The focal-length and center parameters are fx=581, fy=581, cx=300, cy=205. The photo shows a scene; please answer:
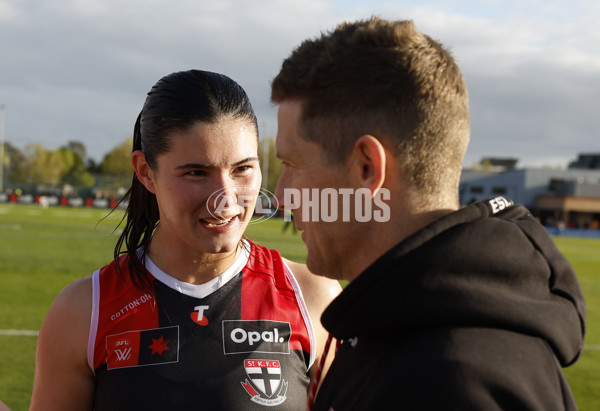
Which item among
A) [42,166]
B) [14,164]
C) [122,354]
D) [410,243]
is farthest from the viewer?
[14,164]

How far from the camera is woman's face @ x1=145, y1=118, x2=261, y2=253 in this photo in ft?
7.84

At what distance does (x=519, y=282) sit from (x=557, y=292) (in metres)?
0.15

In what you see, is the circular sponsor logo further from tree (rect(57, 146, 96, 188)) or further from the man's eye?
tree (rect(57, 146, 96, 188))

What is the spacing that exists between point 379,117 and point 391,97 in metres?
0.06

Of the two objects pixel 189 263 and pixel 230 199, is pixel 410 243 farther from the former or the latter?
pixel 189 263

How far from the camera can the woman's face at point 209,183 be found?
7.84 ft

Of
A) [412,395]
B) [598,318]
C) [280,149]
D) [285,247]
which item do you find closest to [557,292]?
[412,395]

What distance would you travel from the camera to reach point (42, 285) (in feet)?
36.7

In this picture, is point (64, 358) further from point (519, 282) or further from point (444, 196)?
point (519, 282)

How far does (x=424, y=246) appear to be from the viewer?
133 cm

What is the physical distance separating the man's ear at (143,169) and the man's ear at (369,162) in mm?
1312

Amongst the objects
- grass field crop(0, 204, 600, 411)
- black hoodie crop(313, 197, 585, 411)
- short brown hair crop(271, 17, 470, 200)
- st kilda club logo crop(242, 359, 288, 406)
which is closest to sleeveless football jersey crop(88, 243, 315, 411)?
st kilda club logo crop(242, 359, 288, 406)

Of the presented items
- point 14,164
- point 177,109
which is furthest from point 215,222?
point 14,164

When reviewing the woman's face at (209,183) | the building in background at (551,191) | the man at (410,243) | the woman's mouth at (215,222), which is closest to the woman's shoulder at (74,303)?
the woman's face at (209,183)
